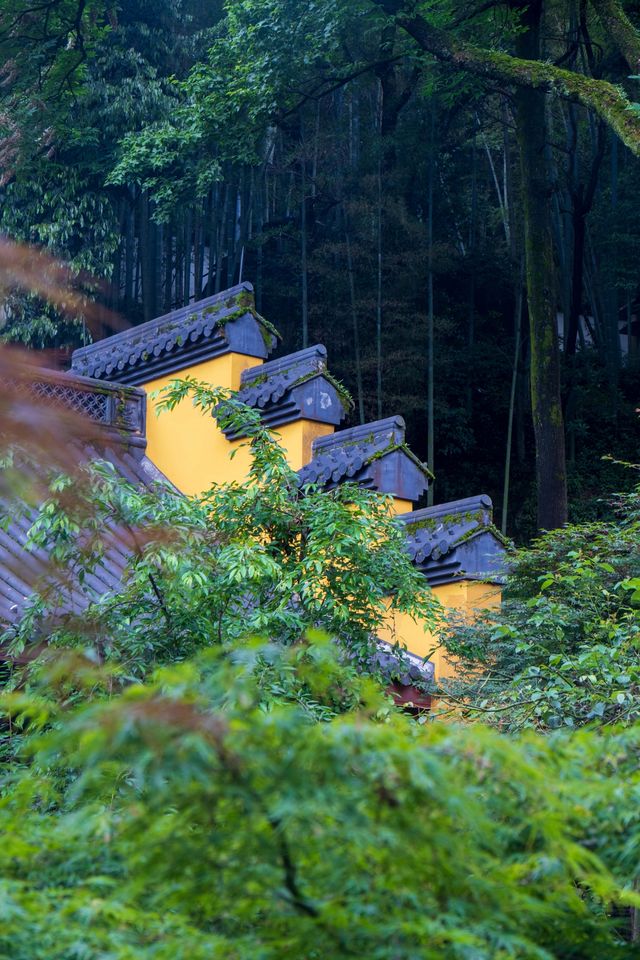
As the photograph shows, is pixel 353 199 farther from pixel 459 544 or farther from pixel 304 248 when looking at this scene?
pixel 459 544

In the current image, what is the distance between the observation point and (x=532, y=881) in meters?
2.10

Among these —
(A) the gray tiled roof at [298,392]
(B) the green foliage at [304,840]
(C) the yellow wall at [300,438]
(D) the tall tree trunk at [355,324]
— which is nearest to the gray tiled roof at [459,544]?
(C) the yellow wall at [300,438]

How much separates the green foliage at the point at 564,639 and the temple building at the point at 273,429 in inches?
15.1

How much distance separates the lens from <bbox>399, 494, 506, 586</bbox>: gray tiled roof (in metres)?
7.64

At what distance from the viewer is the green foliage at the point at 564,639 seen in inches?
179

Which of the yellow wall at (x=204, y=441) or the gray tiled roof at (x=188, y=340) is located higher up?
the gray tiled roof at (x=188, y=340)

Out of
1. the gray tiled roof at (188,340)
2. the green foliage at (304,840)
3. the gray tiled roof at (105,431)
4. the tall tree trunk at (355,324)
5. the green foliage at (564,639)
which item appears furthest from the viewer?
the tall tree trunk at (355,324)

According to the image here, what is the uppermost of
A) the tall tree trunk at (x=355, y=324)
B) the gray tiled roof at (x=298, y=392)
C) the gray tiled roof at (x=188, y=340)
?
the tall tree trunk at (x=355, y=324)

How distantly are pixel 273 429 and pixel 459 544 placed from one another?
1341 millimetres

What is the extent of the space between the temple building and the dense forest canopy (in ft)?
19.8

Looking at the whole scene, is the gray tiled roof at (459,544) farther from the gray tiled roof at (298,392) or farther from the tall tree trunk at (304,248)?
the tall tree trunk at (304,248)

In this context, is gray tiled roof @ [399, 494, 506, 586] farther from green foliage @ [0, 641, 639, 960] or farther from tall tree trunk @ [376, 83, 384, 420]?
tall tree trunk @ [376, 83, 384, 420]

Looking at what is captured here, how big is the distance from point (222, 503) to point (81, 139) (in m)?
12.5

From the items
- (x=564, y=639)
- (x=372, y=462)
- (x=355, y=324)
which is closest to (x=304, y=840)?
(x=564, y=639)
